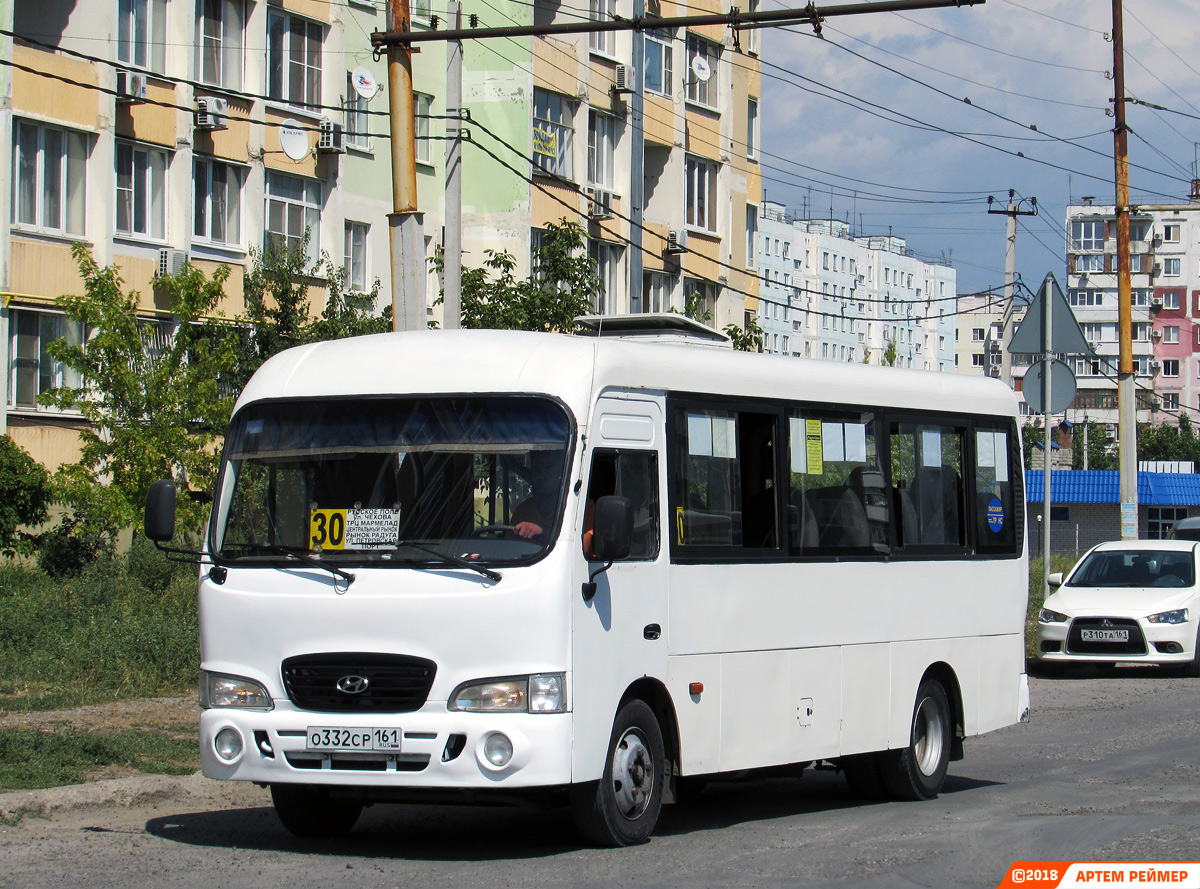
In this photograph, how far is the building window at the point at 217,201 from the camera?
33938 mm

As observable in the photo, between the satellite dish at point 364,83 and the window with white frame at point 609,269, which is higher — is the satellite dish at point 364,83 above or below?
above

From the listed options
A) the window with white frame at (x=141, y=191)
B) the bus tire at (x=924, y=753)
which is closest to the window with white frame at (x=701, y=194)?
the window with white frame at (x=141, y=191)

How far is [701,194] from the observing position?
162 ft

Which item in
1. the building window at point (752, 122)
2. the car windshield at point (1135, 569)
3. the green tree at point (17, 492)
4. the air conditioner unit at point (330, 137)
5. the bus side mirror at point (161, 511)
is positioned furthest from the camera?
the building window at point (752, 122)

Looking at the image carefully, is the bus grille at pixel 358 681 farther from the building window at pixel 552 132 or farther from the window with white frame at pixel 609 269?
the window with white frame at pixel 609 269

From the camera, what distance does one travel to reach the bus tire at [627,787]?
8.73 metres

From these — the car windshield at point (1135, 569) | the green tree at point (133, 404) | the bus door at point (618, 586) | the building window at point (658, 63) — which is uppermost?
the building window at point (658, 63)

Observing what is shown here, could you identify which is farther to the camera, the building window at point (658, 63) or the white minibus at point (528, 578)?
the building window at point (658, 63)

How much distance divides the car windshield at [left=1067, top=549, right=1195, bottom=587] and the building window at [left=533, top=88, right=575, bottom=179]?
2117 centimetres

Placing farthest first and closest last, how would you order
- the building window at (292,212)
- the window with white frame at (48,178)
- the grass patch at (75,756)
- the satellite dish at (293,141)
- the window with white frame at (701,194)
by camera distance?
the window with white frame at (701,194), the building window at (292,212), the satellite dish at (293,141), the window with white frame at (48,178), the grass patch at (75,756)

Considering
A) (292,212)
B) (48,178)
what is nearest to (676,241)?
(292,212)

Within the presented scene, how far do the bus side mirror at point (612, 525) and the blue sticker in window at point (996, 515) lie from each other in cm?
510

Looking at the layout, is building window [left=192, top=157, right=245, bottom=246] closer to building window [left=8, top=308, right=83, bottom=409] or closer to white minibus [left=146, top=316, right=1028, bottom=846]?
building window [left=8, top=308, right=83, bottom=409]

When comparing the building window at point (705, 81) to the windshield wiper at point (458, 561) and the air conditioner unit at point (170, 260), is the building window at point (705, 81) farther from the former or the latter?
the windshield wiper at point (458, 561)
